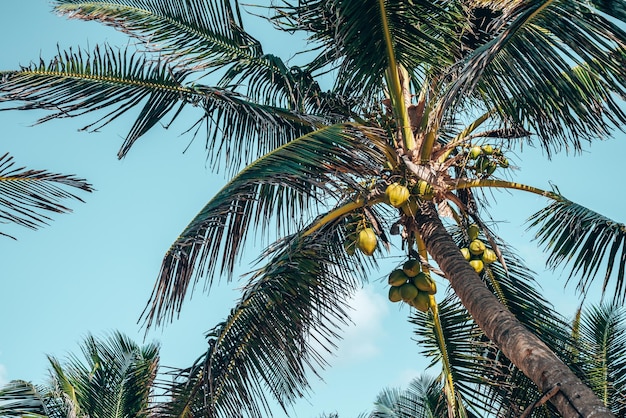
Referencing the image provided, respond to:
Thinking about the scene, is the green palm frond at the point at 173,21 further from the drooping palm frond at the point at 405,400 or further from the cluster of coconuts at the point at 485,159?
the drooping palm frond at the point at 405,400

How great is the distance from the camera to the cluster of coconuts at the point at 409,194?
4.89m

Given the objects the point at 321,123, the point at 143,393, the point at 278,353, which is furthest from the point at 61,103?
the point at 143,393

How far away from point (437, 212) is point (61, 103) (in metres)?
2.70

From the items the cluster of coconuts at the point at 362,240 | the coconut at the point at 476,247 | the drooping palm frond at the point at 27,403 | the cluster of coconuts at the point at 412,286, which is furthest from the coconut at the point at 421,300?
the drooping palm frond at the point at 27,403

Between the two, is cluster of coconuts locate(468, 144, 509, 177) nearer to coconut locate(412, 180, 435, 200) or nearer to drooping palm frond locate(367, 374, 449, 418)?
coconut locate(412, 180, 435, 200)

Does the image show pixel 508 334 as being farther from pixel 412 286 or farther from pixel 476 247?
pixel 476 247

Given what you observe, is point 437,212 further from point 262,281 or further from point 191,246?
point 191,246

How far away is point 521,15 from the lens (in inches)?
173

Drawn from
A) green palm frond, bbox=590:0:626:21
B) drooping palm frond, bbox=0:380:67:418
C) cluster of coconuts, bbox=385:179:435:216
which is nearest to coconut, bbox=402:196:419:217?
cluster of coconuts, bbox=385:179:435:216

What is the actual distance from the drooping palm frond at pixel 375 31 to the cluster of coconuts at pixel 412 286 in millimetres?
1438

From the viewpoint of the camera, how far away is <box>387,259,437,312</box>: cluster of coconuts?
16.3 feet

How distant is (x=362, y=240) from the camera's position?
16.0 feet

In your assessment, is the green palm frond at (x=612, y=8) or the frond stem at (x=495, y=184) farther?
the frond stem at (x=495, y=184)

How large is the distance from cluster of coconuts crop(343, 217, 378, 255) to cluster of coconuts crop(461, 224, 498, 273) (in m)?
0.82
